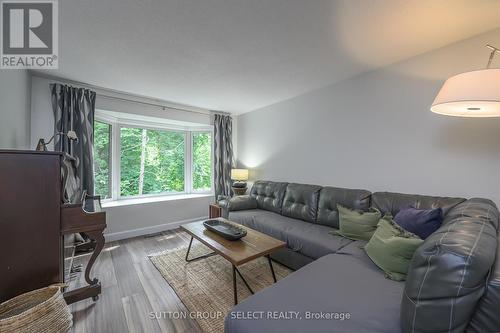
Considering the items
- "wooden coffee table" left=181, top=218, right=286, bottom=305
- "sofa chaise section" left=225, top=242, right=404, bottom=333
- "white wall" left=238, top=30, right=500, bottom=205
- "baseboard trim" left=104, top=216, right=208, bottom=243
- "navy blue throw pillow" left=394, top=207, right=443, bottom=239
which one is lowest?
"baseboard trim" left=104, top=216, right=208, bottom=243

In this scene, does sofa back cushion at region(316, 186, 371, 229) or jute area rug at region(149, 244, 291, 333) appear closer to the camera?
jute area rug at region(149, 244, 291, 333)

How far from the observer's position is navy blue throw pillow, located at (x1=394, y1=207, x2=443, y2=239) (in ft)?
5.12

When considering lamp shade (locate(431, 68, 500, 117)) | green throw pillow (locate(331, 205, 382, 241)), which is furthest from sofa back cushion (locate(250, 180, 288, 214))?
lamp shade (locate(431, 68, 500, 117))

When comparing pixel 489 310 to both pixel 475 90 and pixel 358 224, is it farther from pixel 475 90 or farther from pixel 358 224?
pixel 358 224

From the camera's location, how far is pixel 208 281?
2.07 m

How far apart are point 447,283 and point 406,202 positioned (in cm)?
150

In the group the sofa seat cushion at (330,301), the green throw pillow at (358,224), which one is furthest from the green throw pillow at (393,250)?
the green throw pillow at (358,224)

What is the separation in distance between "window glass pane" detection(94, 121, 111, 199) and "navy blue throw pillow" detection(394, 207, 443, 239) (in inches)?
155

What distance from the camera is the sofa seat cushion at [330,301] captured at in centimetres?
97

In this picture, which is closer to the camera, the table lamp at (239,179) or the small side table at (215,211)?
the small side table at (215,211)

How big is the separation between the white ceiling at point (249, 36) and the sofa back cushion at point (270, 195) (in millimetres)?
1566

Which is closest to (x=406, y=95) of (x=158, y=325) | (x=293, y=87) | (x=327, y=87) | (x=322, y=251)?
(x=327, y=87)

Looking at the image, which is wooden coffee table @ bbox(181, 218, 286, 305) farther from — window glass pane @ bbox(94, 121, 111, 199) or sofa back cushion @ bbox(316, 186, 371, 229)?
window glass pane @ bbox(94, 121, 111, 199)

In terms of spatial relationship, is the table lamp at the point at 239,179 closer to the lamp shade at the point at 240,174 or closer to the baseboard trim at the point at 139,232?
the lamp shade at the point at 240,174
